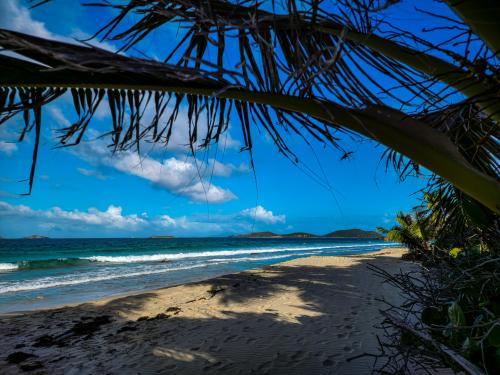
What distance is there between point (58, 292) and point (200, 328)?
7.71 m

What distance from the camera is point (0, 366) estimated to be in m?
4.27

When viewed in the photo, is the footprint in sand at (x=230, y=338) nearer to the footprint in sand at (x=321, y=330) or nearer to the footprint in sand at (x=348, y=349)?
the footprint in sand at (x=321, y=330)

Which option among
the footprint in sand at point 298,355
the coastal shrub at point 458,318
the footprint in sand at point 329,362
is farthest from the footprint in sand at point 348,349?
the coastal shrub at point 458,318

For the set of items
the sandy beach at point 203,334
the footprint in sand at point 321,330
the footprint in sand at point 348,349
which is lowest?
the sandy beach at point 203,334

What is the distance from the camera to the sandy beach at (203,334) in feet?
12.9

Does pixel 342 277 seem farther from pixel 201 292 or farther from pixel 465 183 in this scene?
pixel 465 183

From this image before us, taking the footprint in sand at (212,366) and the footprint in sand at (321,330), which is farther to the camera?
the footprint in sand at (321,330)

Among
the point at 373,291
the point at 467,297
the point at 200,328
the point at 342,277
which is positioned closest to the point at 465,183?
the point at 467,297

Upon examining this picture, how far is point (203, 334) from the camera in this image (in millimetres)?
5023

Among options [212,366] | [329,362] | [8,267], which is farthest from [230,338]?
[8,267]

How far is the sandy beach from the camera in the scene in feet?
12.9

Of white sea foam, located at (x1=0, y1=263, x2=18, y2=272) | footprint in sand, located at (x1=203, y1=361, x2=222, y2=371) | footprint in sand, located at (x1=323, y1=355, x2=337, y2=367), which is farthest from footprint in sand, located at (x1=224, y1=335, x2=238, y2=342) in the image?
white sea foam, located at (x1=0, y1=263, x2=18, y2=272)

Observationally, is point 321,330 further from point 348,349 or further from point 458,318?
point 458,318

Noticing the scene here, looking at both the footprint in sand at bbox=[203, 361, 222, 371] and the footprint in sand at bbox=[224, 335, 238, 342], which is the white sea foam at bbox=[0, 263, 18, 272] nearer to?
the footprint in sand at bbox=[224, 335, 238, 342]
